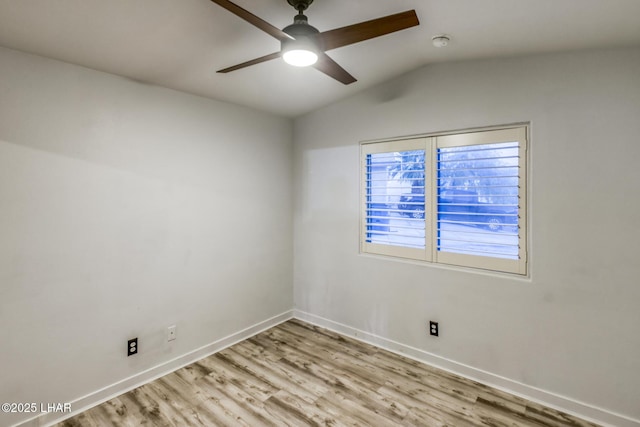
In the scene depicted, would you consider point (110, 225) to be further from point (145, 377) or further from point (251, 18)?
point (251, 18)

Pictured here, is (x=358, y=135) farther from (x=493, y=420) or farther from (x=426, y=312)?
(x=493, y=420)

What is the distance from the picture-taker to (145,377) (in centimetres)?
262

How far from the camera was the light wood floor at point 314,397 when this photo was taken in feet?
7.20

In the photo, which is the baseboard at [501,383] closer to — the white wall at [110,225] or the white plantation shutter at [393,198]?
the white plantation shutter at [393,198]

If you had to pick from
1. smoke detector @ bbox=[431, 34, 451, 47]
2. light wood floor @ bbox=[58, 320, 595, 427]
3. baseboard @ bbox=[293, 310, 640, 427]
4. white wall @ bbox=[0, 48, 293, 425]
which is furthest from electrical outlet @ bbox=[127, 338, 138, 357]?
smoke detector @ bbox=[431, 34, 451, 47]

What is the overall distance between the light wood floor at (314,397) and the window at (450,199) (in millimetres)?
1001

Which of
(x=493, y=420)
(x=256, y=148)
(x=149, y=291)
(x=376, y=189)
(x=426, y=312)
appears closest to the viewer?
(x=493, y=420)

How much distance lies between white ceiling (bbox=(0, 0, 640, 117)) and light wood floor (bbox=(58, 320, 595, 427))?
2454mm

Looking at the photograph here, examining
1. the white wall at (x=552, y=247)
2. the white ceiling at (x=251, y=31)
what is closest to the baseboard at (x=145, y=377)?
the white wall at (x=552, y=247)

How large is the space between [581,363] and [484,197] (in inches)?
52.2

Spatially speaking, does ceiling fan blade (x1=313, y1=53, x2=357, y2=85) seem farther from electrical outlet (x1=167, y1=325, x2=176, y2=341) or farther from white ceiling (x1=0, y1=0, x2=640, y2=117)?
electrical outlet (x1=167, y1=325, x2=176, y2=341)

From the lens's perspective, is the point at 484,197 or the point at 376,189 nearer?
the point at 484,197

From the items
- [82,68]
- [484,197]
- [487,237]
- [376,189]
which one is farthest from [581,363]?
[82,68]

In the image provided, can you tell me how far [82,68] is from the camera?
2234mm
